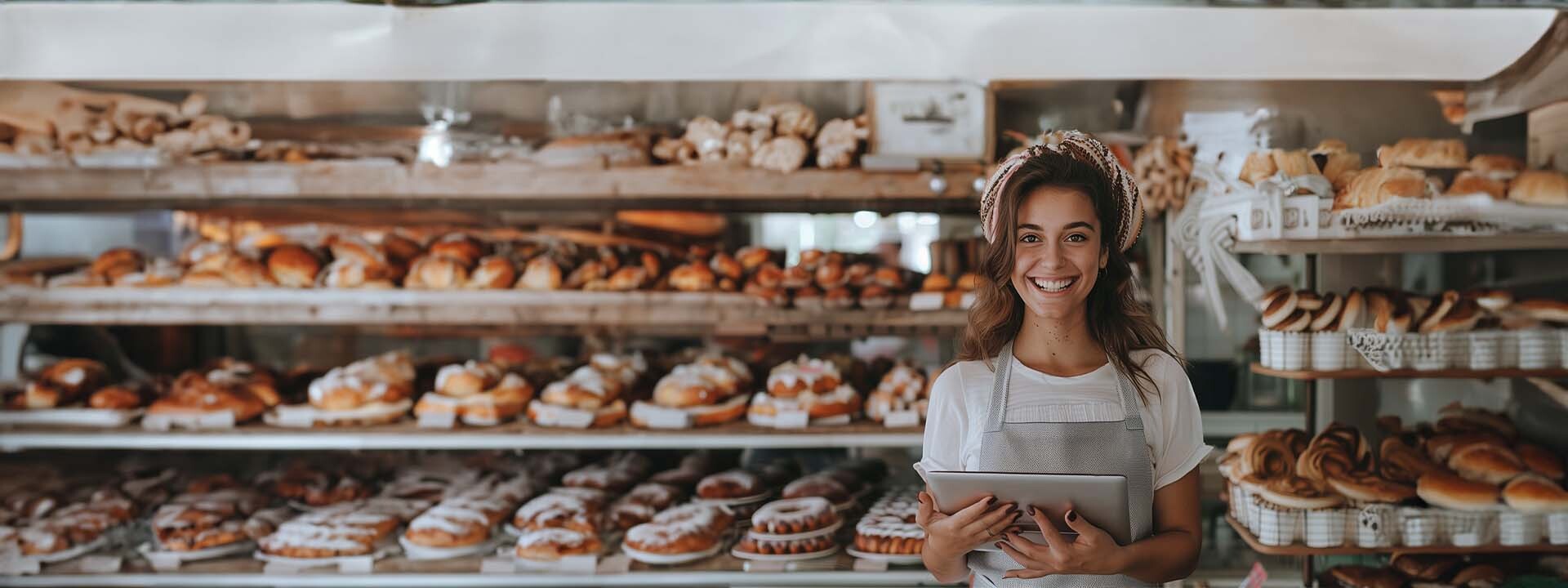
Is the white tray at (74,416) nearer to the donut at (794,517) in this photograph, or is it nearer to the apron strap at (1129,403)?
the donut at (794,517)

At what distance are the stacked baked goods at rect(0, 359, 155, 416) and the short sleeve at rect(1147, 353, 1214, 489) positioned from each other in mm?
3281

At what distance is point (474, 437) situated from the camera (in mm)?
3119

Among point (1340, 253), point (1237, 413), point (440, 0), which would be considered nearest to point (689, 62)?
point (440, 0)

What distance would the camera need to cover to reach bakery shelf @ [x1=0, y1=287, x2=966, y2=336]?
10.5 feet

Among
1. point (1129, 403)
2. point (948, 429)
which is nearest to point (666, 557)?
point (948, 429)

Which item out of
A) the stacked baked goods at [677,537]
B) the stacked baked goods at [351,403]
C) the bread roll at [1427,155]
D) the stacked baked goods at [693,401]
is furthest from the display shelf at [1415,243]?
the stacked baked goods at [351,403]

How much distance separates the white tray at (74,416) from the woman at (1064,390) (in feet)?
9.50

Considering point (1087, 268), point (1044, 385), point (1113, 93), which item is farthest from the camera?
point (1113, 93)

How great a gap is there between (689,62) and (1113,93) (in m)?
1.62

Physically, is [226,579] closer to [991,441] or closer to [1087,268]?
[991,441]

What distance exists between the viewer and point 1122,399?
1713 millimetres

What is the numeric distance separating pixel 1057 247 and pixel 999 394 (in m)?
0.29

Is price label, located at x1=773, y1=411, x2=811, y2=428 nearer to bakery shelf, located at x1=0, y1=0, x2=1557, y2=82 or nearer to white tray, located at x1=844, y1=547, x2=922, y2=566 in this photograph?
white tray, located at x1=844, y1=547, x2=922, y2=566

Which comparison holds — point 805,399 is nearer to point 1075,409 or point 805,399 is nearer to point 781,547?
point 781,547
